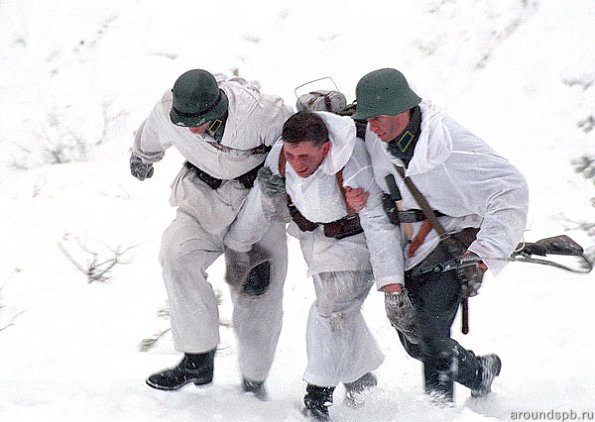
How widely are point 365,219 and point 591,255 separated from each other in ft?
7.13

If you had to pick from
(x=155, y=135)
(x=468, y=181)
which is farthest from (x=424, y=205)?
(x=155, y=135)

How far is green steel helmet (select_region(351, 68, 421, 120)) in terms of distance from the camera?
3.15 metres

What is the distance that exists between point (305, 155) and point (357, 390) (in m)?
1.26

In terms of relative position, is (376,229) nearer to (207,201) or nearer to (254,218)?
(254,218)

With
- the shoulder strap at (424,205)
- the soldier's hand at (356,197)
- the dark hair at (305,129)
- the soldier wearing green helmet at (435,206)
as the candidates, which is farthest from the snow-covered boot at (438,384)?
the dark hair at (305,129)

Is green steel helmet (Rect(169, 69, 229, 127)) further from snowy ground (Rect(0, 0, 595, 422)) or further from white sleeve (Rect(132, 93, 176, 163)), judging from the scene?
snowy ground (Rect(0, 0, 595, 422))

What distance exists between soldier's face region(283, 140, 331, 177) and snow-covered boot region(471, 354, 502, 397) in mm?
1143

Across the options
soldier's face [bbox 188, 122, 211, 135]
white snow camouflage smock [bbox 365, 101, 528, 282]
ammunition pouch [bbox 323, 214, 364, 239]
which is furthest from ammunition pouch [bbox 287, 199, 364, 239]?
soldier's face [bbox 188, 122, 211, 135]

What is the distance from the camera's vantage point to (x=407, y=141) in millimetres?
3221

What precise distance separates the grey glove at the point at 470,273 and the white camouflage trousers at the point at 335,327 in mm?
418

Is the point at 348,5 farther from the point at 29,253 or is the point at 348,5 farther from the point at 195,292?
the point at 195,292

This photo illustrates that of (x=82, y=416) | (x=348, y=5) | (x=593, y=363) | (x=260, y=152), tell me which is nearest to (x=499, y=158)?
(x=260, y=152)

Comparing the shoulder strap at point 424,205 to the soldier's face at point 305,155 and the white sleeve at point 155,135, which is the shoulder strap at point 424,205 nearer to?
the soldier's face at point 305,155

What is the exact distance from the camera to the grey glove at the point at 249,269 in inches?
152
